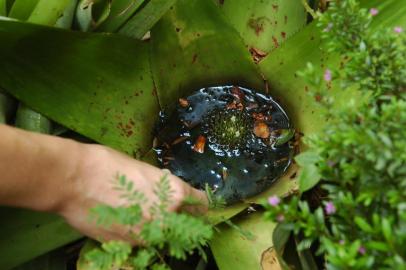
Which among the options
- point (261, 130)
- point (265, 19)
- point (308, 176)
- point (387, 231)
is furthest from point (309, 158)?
point (265, 19)

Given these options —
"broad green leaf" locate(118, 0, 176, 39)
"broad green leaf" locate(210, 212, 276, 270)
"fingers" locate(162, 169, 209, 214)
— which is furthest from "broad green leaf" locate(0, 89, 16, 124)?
"broad green leaf" locate(210, 212, 276, 270)

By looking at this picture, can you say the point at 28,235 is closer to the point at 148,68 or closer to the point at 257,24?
the point at 148,68

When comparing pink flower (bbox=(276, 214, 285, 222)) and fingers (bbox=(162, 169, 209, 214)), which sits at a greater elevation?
pink flower (bbox=(276, 214, 285, 222))

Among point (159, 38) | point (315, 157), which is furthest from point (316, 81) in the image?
point (159, 38)

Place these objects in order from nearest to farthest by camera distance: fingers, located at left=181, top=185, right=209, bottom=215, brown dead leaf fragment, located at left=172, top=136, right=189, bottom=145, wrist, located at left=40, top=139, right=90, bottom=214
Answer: wrist, located at left=40, top=139, right=90, bottom=214, fingers, located at left=181, top=185, right=209, bottom=215, brown dead leaf fragment, located at left=172, top=136, right=189, bottom=145

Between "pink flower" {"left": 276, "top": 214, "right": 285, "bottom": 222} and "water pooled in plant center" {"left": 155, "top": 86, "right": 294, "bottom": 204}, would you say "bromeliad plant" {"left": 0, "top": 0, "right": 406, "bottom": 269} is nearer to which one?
"water pooled in plant center" {"left": 155, "top": 86, "right": 294, "bottom": 204}

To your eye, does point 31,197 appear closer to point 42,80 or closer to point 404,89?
point 42,80
